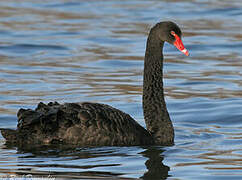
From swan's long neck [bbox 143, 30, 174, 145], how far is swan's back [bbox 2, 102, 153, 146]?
27.2 inches

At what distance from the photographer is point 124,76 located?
13766mm

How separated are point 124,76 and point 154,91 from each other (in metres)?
4.85

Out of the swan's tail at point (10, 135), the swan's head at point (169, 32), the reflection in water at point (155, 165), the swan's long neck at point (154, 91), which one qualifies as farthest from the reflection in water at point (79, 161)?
the swan's head at point (169, 32)

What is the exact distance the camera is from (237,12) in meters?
21.4

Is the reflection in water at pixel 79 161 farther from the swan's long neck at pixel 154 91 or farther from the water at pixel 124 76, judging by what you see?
the swan's long neck at pixel 154 91

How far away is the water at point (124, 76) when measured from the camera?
24.9 ft

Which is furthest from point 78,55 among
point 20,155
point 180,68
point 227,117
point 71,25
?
point 20,155

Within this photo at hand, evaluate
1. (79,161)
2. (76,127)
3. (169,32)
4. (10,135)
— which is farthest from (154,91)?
(10,135)

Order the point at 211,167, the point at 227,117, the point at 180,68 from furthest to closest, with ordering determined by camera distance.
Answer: the point at 180,68 < the point at 227,117 < the point at 211,167

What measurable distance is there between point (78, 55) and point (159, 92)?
7.24 meters

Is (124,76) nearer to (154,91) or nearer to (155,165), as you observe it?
(154,91)

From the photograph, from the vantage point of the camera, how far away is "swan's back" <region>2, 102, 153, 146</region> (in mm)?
7914

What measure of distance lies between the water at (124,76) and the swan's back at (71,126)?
120 mm

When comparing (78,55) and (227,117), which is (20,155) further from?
(78,55)
